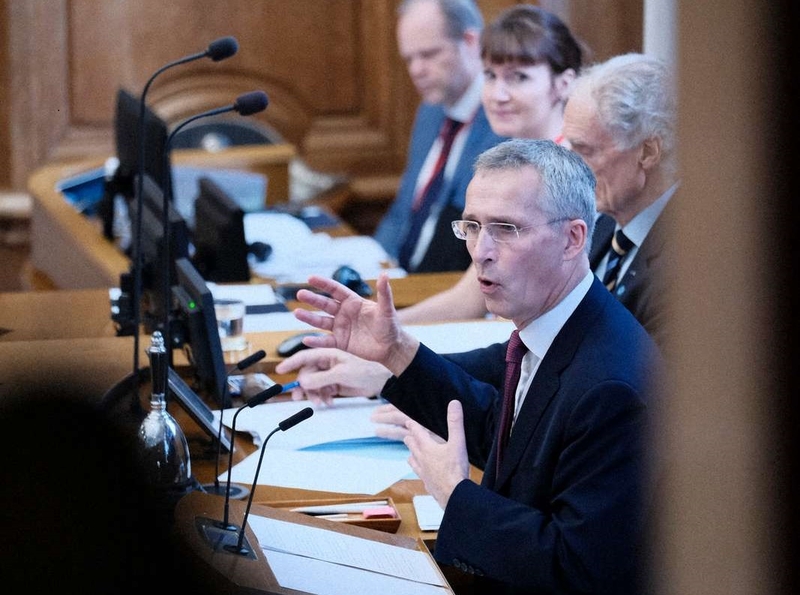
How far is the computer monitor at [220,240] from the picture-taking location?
3.30 meters

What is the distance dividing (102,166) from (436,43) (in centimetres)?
163

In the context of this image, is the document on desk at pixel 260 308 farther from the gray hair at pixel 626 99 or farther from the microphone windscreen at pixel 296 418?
the microphone windscreen at pixel 296 418

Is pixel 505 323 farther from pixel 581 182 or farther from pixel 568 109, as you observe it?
pixel 581 182

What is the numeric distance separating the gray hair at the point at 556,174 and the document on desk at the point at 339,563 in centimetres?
50

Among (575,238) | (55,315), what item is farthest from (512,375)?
(55,315)

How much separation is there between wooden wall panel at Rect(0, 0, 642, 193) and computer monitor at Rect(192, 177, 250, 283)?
2.08 meters

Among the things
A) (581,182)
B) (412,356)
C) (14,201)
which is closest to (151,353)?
(412,356)

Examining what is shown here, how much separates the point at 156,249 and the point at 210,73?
3.14 m

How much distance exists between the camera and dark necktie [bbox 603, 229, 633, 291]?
2104 millimetres

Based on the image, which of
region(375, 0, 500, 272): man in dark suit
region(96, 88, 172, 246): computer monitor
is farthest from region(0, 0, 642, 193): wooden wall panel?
region(96, 88, 172, 246): computer monitor

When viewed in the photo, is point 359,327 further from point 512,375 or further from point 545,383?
point 545,383

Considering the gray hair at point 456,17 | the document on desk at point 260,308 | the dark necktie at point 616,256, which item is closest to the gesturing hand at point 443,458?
the dark necktie at point 616,256

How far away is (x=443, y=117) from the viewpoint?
4.12m

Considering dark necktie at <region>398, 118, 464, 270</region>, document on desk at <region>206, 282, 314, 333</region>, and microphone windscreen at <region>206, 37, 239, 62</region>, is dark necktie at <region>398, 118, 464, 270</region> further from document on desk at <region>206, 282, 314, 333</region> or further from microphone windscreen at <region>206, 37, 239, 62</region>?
microphone windscreen at <region>206, 37, 239, 62</region>
